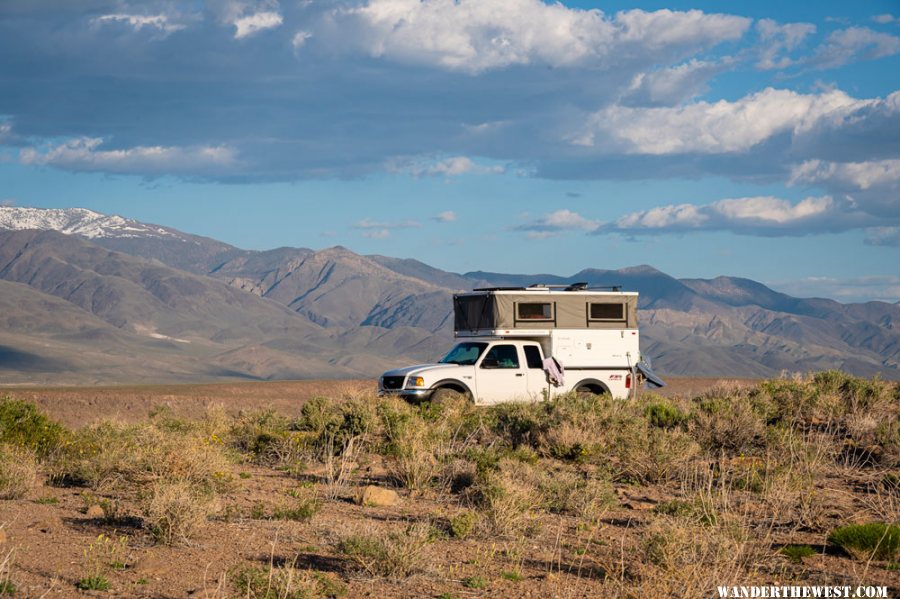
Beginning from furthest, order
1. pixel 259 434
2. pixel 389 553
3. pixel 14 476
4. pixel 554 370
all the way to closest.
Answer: pixel 554 370 → pixel 259 434 → pixel 14 476 → pixel 389 553

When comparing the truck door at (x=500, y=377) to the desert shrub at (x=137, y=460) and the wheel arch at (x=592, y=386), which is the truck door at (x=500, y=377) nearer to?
the wheel arch at (x=592, y=386)

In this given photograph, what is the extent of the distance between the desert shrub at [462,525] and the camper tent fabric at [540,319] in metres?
11.4

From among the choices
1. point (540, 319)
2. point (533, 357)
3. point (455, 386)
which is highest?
point (540, 319)

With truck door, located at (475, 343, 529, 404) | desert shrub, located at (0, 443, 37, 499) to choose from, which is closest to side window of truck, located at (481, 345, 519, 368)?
truck door, located at (475, 343, 529, 404)

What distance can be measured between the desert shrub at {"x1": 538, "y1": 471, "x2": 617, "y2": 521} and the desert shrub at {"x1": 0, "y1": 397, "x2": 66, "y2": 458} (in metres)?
7.47

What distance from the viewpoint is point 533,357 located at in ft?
71.3

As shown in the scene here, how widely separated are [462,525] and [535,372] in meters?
11.5

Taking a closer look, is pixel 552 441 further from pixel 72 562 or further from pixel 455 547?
pixel 72 562

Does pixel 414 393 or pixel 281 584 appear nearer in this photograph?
pixel 281 584

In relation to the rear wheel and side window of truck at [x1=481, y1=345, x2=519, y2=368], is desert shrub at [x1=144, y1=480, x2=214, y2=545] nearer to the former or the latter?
side window of truck at [x1=481, y1=345, x2=519, y2=368]

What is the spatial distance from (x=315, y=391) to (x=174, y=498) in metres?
30.9

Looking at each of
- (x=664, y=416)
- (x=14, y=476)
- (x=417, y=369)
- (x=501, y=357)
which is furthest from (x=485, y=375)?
(x=14, y=476)

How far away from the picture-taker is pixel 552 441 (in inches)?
627

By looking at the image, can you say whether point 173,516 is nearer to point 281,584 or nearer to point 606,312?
point 281,584
